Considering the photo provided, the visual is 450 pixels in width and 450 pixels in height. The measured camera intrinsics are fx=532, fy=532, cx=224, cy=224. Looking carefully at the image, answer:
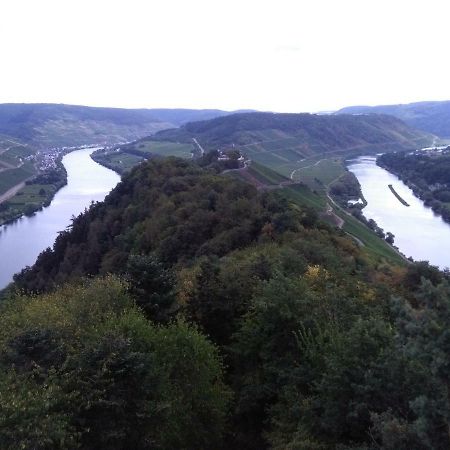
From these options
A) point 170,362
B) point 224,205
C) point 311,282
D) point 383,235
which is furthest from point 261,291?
point 383,235

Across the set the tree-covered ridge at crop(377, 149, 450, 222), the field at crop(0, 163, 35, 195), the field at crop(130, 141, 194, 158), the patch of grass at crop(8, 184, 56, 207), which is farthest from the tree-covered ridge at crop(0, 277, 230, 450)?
the field at crop(130, 141, 194, 158)

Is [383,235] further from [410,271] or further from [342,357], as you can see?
[342,357]

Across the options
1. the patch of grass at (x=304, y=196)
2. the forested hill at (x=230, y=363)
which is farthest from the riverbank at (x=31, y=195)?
the forested hill at (x=230, y=363)

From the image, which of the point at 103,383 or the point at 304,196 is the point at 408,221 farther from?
the point at 103,383

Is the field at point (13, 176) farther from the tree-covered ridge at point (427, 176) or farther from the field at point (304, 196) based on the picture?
the tree-covered ridge at point (427, 176)

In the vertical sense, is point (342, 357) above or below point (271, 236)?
above
